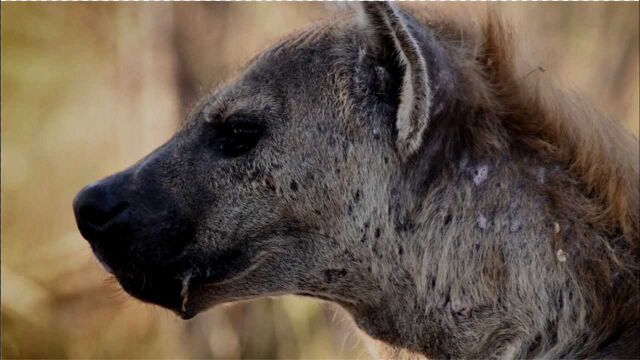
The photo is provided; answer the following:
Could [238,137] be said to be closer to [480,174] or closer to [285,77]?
[285,77]

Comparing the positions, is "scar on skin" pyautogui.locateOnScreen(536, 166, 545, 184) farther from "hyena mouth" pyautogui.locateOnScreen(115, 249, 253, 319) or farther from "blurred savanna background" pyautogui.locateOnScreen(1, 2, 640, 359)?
"blurred savanna background" pyautogui.locateOnScreen(1, 2, 640, 359)

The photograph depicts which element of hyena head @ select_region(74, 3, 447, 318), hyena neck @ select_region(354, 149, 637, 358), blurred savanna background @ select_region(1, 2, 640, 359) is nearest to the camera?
hyena neck @ select_region(354, 149, 637, 358)

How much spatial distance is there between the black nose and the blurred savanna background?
6.95 feet

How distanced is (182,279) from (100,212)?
0.24 m

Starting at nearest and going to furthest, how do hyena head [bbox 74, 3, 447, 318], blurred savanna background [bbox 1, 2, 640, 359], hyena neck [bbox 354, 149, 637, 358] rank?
hyena neck [bbox 354, 149, 637, 358]
hyena head [bbox 74, 3, 447, 318]
blurred savanna background [bbox 1, 2, 640, 359]

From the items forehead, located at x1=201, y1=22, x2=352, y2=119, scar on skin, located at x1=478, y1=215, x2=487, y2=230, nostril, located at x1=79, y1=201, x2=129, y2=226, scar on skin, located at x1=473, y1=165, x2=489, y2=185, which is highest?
forehead, located at x1=201, y1=22, x2=352, y2=119

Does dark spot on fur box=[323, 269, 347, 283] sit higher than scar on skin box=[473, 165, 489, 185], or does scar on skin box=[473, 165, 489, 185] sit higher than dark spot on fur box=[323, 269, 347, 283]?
scar on skin box=[473, 165, 489, 185]

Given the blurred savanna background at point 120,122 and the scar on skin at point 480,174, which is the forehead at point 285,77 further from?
the blurred savanna background at point 120,122

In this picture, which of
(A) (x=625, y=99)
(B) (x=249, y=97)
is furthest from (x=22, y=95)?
(B) (x=249, y=97)

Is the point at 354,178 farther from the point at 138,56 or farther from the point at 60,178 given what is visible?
the point at 60,178

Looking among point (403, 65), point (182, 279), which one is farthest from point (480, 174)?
point (182, 279)

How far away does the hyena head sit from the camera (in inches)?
99.2

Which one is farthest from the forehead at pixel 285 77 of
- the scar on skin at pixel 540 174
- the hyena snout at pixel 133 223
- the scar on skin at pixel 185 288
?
the scar on skin at pixel 540 174

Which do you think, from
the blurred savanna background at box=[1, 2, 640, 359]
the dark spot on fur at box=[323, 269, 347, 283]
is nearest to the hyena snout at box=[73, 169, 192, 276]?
the dark spot on fur at box=[323, 269, 347, 283]
